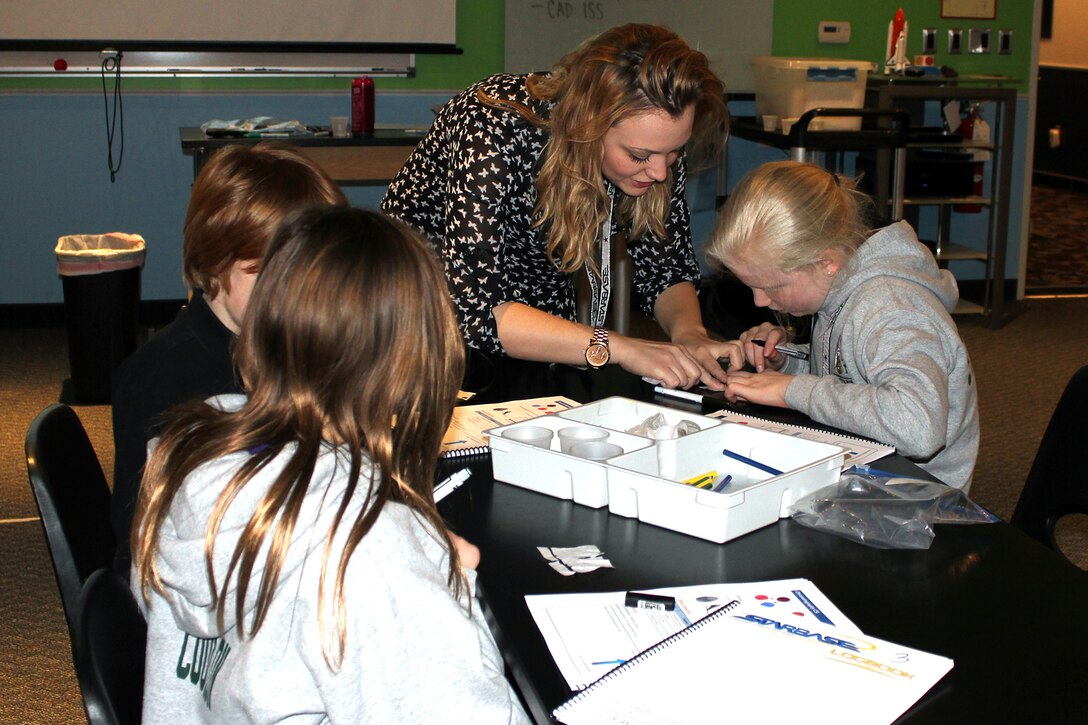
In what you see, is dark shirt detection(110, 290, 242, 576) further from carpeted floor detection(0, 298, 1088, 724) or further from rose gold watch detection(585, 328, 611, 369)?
carpeted floor detection(0, 298, 1088, 724)

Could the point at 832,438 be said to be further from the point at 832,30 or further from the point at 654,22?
the point at 832,30

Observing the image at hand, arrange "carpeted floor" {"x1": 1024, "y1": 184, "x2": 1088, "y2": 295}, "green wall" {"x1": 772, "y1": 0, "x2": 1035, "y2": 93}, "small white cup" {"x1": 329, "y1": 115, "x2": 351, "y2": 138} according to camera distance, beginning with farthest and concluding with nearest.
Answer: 1. "carpeted floor" {"x1": 1024, "y1": 184, "x2": 1088, "y2": 295}
2. "green wall" {"x1": 772, "y1": 0, "x2": 1035, "y2": 93}
3. "small white cup" {"x1": 329, "y1": 115, "x2": 351, "y2": 138}

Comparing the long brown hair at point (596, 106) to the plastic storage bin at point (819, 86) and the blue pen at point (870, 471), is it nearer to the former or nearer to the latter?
the blue pen at point (870, 471)

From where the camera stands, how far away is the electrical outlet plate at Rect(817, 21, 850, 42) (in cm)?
507

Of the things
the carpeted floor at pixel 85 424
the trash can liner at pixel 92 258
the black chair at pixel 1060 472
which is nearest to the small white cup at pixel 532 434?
the black chair at pixel 1060 472

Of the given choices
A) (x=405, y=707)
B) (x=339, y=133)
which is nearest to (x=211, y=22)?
(x=339, y=133)

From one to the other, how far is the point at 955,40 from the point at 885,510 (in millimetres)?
4503

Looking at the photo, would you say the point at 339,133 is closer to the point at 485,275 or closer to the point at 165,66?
the point at 165,66

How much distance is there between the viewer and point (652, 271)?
2.21m

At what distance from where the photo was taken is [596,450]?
1433 mm

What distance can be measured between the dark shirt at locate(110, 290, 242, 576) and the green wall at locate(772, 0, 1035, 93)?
4.12 m

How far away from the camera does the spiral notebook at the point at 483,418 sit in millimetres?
1522

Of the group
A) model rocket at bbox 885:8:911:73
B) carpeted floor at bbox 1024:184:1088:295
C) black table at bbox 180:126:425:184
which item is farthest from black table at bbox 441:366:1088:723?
carpeted floor at bbox 1024:184:1088:295

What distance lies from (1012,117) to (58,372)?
157 inches
